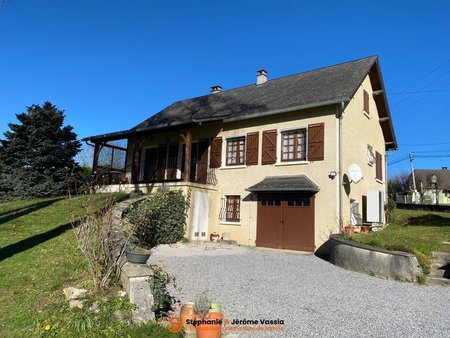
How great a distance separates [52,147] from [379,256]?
73.8 ft

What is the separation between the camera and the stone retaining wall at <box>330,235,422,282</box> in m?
8.47

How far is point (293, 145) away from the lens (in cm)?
1484

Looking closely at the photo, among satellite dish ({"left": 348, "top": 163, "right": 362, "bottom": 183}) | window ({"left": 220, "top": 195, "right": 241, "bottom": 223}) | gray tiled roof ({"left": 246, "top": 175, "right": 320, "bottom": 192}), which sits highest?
satellite dish ({"left": 348, "top": 163, "right": 362, "bottom": 183})

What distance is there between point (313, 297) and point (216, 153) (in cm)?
1095

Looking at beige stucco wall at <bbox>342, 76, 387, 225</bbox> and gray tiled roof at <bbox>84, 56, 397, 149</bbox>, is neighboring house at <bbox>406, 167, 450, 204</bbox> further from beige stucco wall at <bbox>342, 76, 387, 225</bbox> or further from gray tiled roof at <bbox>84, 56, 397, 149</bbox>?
gray tiled roof at <bbox>84, 56, 397, 149</bbox>

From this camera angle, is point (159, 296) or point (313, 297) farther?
point (313, 297)

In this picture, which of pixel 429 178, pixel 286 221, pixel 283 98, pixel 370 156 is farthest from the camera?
pixel 429 178

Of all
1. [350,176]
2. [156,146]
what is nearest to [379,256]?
[350,176]

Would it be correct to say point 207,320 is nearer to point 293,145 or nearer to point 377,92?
point 293,145

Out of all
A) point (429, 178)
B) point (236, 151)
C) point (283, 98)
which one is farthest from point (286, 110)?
point (429, 178)

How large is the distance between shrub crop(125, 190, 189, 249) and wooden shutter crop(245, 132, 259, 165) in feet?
10.7

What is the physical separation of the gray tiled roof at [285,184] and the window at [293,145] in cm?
90

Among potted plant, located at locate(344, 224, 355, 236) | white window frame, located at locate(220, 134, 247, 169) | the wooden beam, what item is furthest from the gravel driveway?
the wooden beam

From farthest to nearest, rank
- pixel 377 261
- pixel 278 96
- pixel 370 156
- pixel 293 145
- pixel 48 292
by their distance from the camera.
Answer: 1. pixel 370 156
2. pixel 278 96
3. pixel 293 145
4. pixel 377 261
5. pixel 48 292
